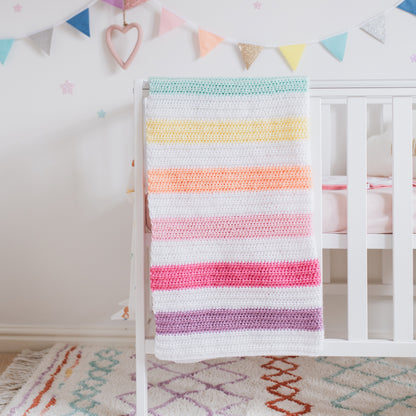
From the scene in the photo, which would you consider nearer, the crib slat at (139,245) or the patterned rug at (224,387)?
the crib slat at (139,245)

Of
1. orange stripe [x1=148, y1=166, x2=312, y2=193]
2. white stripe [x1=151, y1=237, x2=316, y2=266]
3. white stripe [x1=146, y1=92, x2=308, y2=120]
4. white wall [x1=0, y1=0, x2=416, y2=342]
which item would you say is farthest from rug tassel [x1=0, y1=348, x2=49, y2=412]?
white stripe [x1=146, y1=92, x2=308, y2=120]

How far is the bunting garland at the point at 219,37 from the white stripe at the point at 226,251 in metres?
0.82

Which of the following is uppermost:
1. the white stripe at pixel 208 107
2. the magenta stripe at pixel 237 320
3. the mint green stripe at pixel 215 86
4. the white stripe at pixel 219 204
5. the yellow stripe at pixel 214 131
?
the mint green stripe at pixel 215 86

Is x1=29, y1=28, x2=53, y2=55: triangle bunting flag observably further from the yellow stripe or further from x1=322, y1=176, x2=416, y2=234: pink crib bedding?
x1=322, y1=176, x2=416, y2=234: pink crib bedding

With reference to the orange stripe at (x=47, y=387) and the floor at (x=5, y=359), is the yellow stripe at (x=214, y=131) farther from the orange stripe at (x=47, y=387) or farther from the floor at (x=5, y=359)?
the floor at (x=5, y=359)

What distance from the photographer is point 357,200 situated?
113 centimetres

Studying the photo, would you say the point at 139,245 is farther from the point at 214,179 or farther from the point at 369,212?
the point at 369,212

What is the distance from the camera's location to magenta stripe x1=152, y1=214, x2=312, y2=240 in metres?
1.09

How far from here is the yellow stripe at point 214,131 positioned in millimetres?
1092

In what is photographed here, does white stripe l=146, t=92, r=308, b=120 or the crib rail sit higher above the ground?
white stripe l=146, t=92, r=308, b=120

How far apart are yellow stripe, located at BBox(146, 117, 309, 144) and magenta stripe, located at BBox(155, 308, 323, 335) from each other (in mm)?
370

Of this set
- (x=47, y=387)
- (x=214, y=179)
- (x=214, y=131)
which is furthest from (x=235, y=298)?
(x=47, y=387)

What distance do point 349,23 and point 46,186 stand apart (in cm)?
116

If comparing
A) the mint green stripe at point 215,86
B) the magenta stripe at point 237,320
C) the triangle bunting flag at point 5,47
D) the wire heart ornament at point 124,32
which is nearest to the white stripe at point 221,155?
the mint green stripe at point 215,86
